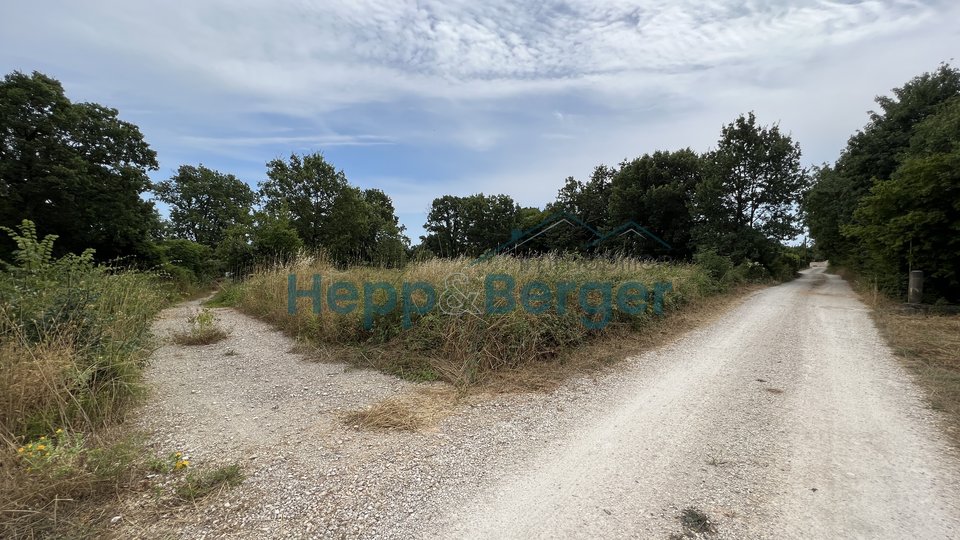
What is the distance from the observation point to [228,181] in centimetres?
3544

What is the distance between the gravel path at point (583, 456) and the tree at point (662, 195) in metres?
18.4

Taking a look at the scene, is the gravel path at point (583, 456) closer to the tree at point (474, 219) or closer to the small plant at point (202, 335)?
the small plant at point (202, 335)

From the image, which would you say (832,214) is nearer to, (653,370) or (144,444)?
(653,370)

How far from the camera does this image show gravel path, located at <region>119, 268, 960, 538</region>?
1961mm

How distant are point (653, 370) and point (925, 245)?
9276 millimetres

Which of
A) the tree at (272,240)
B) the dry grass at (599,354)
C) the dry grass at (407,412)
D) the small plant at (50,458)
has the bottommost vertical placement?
the dry grass at (407,412)

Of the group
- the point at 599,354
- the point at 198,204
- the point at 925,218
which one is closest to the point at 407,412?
the point at 599,354

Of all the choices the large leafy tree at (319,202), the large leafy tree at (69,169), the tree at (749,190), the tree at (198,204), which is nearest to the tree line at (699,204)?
the tree at (749,190)

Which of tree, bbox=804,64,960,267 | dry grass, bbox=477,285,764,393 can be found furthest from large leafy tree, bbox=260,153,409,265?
tree, bbox=804,64,960,267

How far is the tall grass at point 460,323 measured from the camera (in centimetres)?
458

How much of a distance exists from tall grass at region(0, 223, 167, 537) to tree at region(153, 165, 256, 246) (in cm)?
3455

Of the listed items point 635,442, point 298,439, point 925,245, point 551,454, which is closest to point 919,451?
point 635,442

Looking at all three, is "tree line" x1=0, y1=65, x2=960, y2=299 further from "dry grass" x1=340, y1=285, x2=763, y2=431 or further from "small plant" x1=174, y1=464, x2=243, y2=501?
"small plant" x1=174, y1=464, x2=243, y2=501

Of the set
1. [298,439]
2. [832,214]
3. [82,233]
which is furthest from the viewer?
[832,214]
